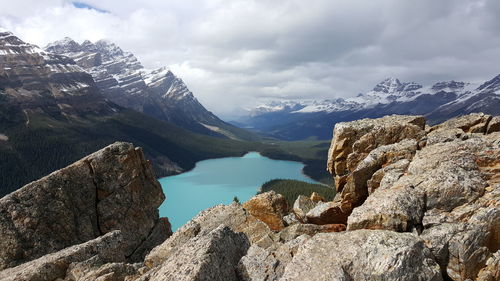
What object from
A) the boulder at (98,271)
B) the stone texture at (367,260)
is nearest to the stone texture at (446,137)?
the stone texture at (367,260)

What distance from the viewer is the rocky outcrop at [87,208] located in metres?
18.3

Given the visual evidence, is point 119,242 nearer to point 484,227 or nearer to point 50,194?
point 50,194

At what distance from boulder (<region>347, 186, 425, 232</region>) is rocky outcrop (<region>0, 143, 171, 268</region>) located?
15.4 meters

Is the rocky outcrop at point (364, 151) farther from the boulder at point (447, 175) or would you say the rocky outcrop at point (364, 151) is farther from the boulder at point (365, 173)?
the boulder at point (447, 175)

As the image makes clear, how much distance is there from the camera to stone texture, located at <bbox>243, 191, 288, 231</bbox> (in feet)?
71.8

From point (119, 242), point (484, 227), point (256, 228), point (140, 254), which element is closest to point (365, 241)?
point (484, 227)

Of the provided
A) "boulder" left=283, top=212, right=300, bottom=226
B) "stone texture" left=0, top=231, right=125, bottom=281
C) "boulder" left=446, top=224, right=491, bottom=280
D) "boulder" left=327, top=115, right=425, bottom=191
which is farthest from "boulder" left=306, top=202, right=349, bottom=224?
"stone texture" left=0, top=231, right=125, bottom=281

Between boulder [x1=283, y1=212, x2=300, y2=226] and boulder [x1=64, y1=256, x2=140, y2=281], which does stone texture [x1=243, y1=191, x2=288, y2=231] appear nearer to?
boulder [x1=283, y1=212, x2=300, y2=226]

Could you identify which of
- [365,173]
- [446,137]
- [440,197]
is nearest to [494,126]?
[446,137]

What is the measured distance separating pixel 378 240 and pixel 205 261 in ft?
18.8

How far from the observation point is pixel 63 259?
13617 mm

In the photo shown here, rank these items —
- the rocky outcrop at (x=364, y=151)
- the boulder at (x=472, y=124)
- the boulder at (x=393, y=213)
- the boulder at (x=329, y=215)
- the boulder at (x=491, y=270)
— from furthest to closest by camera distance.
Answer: the boulder at (x=472, y=124) < the boulder at (x=329, y=215) < the rocky outcrop at (x=364, y=151) < the boulder at (x=393, y=213) < the boulder at (x=491, y=270)

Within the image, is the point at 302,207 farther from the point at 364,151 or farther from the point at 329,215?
the point at 364,151

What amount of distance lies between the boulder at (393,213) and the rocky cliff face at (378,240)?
0.12 feet
